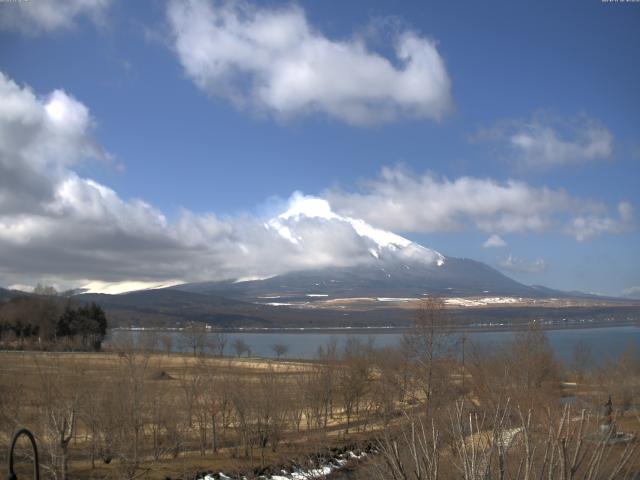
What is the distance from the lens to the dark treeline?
98812 mm

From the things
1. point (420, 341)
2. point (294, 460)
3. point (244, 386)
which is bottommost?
point (294, 460)

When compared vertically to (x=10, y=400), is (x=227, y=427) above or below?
below

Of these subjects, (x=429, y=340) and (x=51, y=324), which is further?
(x=51, y=324)

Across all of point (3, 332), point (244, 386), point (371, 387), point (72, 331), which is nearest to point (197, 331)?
point (72, 331)

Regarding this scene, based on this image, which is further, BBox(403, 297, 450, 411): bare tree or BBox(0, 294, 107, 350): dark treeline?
BBox(0, 294, 107, 350): dark treeline

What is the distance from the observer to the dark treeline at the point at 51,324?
98812 mm

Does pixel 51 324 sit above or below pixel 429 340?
below

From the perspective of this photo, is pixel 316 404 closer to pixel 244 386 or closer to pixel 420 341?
pixel 244 386

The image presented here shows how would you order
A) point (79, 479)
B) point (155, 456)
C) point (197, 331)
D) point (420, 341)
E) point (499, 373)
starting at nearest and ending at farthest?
point (79, 479)
point (155, 456)
point (420, 341)
point (499, 373)
point (197, 331)

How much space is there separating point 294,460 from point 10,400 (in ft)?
48.3

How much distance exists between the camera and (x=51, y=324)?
10356 centimetres

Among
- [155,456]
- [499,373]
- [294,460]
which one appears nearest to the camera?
[155,456]

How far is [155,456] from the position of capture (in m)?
31.0

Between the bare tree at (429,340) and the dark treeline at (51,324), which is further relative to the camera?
the dark treeline at (51,324)
